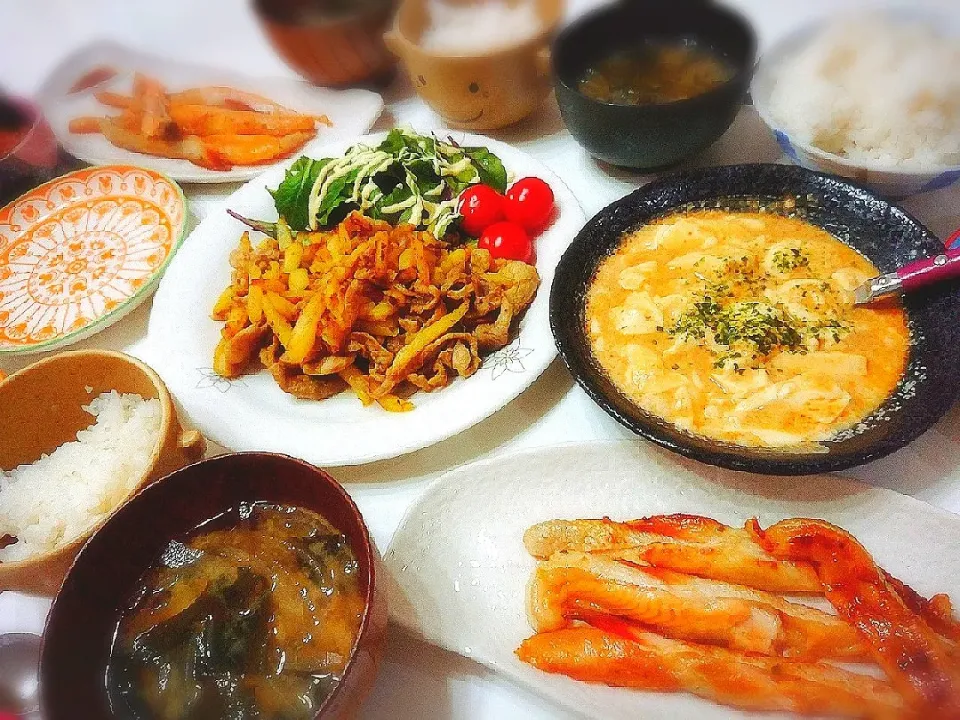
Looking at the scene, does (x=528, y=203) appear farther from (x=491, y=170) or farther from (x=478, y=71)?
(x=478, y=71)

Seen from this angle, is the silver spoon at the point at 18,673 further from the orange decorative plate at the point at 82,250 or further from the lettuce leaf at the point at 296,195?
the lettuce leaf at the point at 296,195

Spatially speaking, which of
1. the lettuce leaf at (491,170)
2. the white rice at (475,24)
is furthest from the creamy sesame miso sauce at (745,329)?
the white rice at (475,24)

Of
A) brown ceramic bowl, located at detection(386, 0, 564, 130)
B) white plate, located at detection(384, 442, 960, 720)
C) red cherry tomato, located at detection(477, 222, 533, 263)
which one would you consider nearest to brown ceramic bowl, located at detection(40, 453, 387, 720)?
white plate, located at detection(384, 442, 960, 720)

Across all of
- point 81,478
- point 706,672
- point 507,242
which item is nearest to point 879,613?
point 706,672

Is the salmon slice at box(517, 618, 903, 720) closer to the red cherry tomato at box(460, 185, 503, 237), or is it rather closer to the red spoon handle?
the red spoon handle

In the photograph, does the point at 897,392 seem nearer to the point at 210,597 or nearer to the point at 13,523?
the point at 210,597
